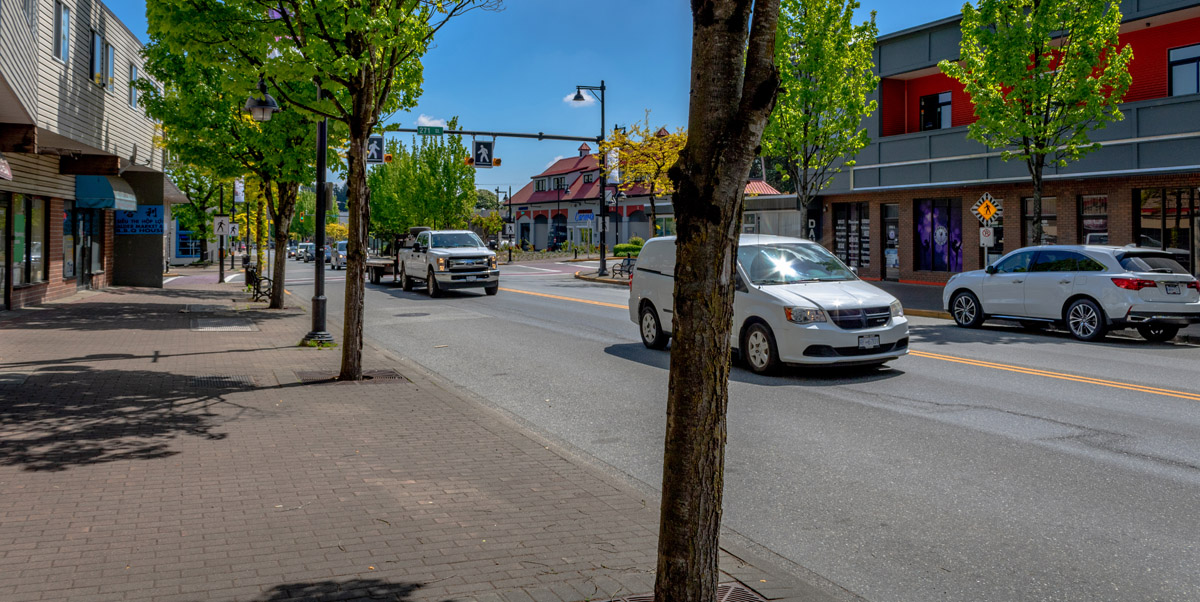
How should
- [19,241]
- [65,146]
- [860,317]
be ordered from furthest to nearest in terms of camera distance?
[65,146] < [19,241] < [860,317]

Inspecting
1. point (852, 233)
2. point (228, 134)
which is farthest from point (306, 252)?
point (228, 134)

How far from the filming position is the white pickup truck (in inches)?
1074

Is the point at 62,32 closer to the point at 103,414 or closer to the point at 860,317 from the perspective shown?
the point at 103,414

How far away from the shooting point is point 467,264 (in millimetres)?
27328

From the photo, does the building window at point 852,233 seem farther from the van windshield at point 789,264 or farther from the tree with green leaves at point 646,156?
the van windshield at point 789,264

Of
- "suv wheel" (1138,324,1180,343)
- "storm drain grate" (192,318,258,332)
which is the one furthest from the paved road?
"storm drain grate" (192,318,258,332)

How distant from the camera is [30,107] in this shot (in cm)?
1484

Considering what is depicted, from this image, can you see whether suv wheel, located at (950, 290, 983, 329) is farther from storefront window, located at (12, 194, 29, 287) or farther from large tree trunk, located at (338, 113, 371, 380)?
storefront window, located at (12, 194, 29, 287)

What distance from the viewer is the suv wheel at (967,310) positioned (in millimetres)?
17562

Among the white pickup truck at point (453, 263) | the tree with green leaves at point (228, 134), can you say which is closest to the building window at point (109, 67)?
the tree with green leaves at point (228, 134)

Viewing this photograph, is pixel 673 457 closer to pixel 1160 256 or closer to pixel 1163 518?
pixel 1163 518

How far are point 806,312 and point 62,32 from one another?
16.8 metres

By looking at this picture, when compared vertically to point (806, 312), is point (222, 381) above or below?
below

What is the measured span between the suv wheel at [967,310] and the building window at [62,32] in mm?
18436
